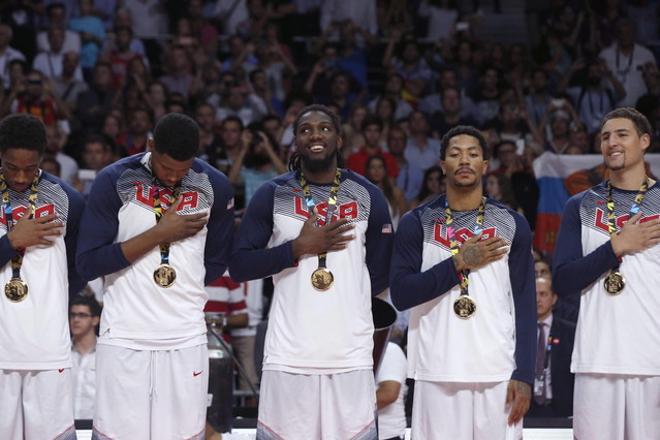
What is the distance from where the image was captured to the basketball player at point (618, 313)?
6.64m

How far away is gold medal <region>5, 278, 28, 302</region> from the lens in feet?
21.2

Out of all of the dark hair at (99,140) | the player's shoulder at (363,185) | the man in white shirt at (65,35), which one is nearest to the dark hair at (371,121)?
the dark hair at (99,140)

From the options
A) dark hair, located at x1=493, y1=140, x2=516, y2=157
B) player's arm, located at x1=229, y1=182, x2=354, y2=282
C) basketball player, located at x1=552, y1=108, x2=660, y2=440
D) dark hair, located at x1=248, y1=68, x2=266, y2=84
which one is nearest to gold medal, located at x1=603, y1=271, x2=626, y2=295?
basketball player, located at x1=552, y1=108, x2=660, y2=440

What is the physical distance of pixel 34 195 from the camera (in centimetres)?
666

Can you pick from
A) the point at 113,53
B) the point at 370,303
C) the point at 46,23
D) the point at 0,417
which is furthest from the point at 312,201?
the point at 46,23

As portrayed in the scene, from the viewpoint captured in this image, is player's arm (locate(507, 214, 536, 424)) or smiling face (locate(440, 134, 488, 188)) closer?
player's arm (locate(507, 214, 536, 424))

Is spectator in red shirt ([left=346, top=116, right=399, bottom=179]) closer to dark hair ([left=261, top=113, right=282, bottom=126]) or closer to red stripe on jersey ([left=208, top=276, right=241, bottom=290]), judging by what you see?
dark hair ([left=261, top=113, right=282, bottom=126])

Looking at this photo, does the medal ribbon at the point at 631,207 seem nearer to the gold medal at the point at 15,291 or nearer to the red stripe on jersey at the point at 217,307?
the gold medal at the point at 15,291

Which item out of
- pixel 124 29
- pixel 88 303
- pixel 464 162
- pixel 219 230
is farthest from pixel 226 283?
pixel 124 29

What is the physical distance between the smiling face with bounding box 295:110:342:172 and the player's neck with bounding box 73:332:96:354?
3.54m

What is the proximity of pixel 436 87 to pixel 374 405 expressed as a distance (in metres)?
9.04

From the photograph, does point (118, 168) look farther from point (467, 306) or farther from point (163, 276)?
point (467, 306)

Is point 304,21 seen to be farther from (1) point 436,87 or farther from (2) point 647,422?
(2) point 647,422

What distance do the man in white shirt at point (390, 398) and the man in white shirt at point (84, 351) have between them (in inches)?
100
